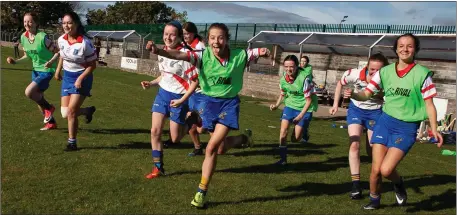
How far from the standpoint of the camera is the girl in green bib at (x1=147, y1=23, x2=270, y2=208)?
5.58m

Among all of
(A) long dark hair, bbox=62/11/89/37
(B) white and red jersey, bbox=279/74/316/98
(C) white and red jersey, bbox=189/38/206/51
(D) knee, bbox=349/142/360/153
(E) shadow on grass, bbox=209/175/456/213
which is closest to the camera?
(E) shadow on grass, bbox=209/175/456/213

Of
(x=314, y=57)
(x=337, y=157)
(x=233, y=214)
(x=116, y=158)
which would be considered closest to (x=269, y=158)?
(x=337, y=157)

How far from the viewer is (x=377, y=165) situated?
5.64 meters

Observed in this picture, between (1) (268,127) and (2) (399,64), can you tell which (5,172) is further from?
(1) (268,127)

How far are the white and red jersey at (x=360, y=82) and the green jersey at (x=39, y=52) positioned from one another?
5.81 meters

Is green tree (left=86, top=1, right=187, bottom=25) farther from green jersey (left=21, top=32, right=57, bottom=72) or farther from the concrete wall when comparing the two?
green jersey (left=21, top=32, right=57, bottom=72)

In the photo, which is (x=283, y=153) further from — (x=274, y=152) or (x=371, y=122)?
(x=371, y=122)

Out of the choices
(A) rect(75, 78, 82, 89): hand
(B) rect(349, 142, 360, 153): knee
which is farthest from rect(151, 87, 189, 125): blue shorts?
(B) rect(349, 142, 360, 153): knee

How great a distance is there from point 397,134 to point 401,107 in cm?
31

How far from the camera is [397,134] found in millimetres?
5465

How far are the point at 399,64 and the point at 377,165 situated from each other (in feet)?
3.94

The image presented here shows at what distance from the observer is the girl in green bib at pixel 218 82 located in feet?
18.3

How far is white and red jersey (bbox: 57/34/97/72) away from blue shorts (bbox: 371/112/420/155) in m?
4.88

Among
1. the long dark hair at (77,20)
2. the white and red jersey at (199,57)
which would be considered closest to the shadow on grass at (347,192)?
the white and red jersey at (199,57)
